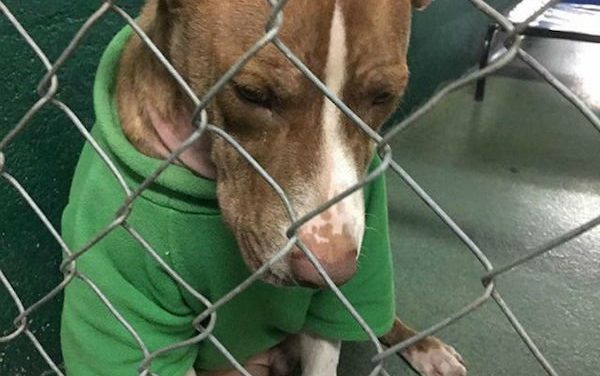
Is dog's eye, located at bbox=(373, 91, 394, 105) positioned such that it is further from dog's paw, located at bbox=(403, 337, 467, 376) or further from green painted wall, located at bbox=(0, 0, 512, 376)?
dog's paw, located at bbox=(403, 337, 467, 376)

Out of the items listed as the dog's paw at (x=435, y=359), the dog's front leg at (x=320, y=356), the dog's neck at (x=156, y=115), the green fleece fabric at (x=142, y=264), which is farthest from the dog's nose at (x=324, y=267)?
the dog's paw at (x=435, y=359)

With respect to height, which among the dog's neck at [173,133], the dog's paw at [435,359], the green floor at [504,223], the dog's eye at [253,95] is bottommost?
the green floor at [504,223]

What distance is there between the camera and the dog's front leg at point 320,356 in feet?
5.13

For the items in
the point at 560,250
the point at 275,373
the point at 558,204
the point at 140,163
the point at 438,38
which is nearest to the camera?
the point at 140,163

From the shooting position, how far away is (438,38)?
289 cm

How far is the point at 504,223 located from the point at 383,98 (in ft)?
3.98

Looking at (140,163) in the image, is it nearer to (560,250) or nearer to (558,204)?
(560,250)

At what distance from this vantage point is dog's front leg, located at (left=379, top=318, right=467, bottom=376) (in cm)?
175

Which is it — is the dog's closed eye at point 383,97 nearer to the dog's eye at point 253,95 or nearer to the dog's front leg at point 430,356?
the dog's eye at point 253,95

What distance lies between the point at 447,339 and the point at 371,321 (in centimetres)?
44

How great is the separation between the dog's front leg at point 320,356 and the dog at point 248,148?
0.10m

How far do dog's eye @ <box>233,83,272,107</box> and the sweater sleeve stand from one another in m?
0.39

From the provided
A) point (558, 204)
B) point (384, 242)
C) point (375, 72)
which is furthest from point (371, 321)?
point (558, 204)

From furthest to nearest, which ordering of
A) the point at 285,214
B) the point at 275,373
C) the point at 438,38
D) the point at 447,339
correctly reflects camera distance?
1. the point at 438,38
2. the point at 447,339
3. the point at 275,373
4. the point at 285,214
